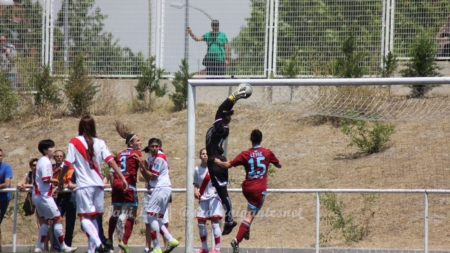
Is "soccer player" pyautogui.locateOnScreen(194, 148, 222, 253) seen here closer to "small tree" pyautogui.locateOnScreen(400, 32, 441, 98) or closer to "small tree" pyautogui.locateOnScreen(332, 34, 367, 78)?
"small tree" pyautogui.locateOnScreen(332, 34, 367, 78)

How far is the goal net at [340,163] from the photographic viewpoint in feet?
41.0

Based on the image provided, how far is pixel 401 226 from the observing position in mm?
12961

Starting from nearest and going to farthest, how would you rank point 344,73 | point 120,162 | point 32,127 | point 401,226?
1. point 120,162
2. point 401,226
3. point 344,73
4. point 32,127

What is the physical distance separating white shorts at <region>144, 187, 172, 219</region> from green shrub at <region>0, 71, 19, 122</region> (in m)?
9.58

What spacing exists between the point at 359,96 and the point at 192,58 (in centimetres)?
555

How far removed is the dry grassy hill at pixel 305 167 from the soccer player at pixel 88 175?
4.86 meters

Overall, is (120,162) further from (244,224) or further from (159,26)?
(159,26)

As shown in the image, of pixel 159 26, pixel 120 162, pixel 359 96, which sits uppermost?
pixel 159 26

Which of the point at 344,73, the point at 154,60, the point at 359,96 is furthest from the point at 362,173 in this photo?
the point at 154,60

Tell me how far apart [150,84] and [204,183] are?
8.13 m

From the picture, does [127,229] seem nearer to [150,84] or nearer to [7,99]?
[150,84]

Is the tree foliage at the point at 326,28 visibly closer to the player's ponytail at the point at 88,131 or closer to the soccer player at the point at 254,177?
the soccer player at the point at 254,177

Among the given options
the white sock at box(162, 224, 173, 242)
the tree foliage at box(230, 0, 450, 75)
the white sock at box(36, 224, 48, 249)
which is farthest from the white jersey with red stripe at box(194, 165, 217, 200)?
the tree foliage at box(230, 0, 450, 75)

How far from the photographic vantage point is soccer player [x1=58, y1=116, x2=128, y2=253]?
28.3 ft
